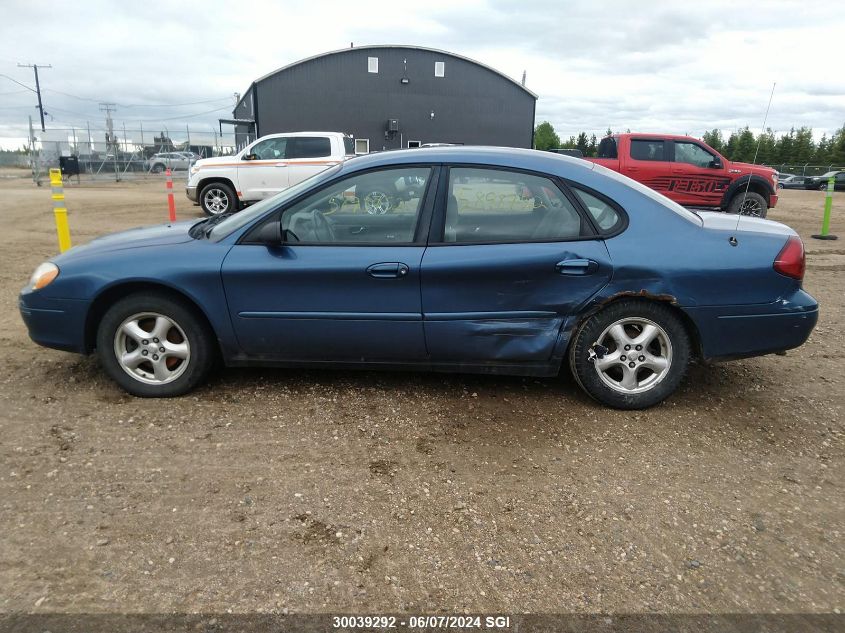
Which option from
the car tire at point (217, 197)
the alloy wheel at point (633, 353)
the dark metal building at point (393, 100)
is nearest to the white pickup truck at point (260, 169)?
the car tire at point (217, 197)

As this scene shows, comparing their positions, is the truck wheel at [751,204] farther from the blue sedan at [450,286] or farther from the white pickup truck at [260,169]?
the blue sedan at [450,286]

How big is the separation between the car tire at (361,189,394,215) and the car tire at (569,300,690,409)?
138cm

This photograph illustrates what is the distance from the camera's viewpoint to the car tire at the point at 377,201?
3755 millimetres

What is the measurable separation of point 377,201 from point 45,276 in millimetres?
2136

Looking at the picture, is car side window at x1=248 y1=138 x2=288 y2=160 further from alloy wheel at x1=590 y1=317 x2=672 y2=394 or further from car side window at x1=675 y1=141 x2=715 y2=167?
alloy wheel at x1=590 y1=317 x2=672 y2=394

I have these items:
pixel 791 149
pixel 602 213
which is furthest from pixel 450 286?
pixel 791 149

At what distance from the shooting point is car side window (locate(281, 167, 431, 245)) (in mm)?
3699

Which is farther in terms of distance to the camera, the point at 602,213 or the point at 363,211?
the point at 363,211

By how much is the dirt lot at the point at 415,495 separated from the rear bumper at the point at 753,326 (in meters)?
0.44

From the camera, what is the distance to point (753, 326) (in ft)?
11.8

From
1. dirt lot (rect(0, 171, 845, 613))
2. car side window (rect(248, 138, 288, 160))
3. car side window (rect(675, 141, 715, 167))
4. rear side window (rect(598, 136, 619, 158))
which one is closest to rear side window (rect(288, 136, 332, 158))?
car side window (rect(248, 138, 288, 160))

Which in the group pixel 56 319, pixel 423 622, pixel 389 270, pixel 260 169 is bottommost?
pixel 423 622

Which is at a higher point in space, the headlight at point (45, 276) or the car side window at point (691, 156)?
the car side window at point (691, 156)

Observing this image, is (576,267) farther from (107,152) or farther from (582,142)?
(582,142)
